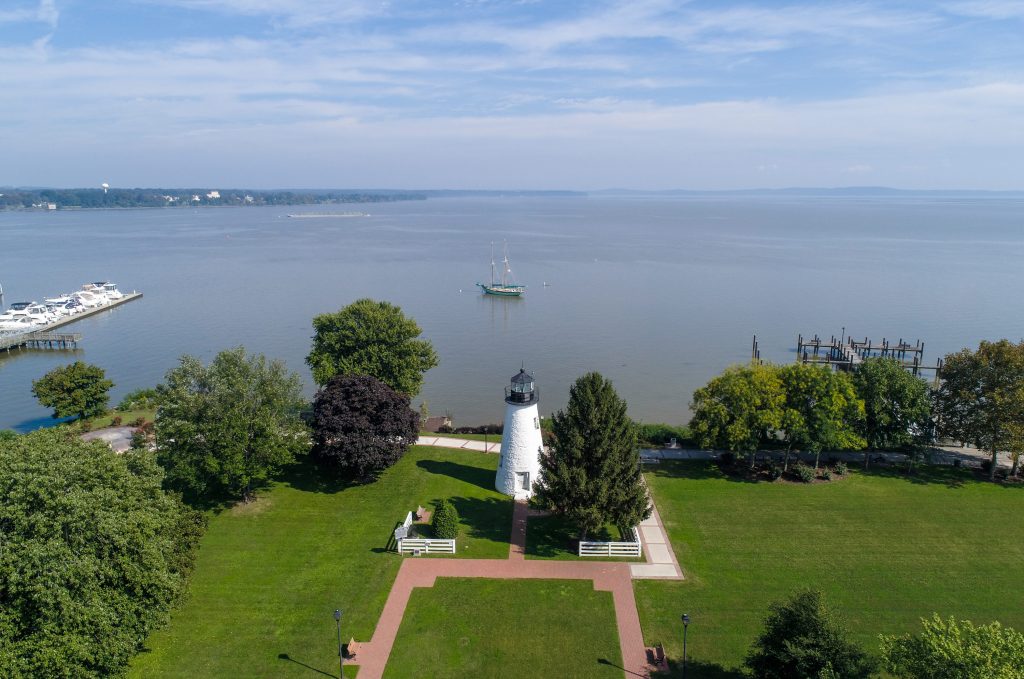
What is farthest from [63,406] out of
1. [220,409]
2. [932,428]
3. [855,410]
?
[932,428]

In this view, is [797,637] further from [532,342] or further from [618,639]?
[532,342]

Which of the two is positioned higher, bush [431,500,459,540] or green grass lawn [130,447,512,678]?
bush [431,500,459,540]

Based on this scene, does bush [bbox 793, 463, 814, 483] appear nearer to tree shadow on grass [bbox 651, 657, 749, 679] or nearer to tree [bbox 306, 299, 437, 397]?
tree shadow on grass [bbox 651, 657, 749, 679]

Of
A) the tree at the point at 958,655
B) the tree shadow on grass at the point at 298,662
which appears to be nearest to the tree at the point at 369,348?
the tree shadow on grass at the point at 298,662

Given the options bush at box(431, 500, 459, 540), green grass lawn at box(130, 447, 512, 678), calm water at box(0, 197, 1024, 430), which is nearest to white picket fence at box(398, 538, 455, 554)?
bush at box(431, 500, 459, 540)

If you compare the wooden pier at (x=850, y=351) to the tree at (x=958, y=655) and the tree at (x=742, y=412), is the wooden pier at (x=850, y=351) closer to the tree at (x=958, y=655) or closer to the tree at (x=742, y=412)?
the tree at (x=742, y=412)

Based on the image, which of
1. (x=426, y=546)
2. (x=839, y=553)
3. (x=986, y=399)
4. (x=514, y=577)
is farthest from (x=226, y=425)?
(x=986, y=399)

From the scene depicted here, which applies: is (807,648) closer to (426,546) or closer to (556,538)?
(556,538)
